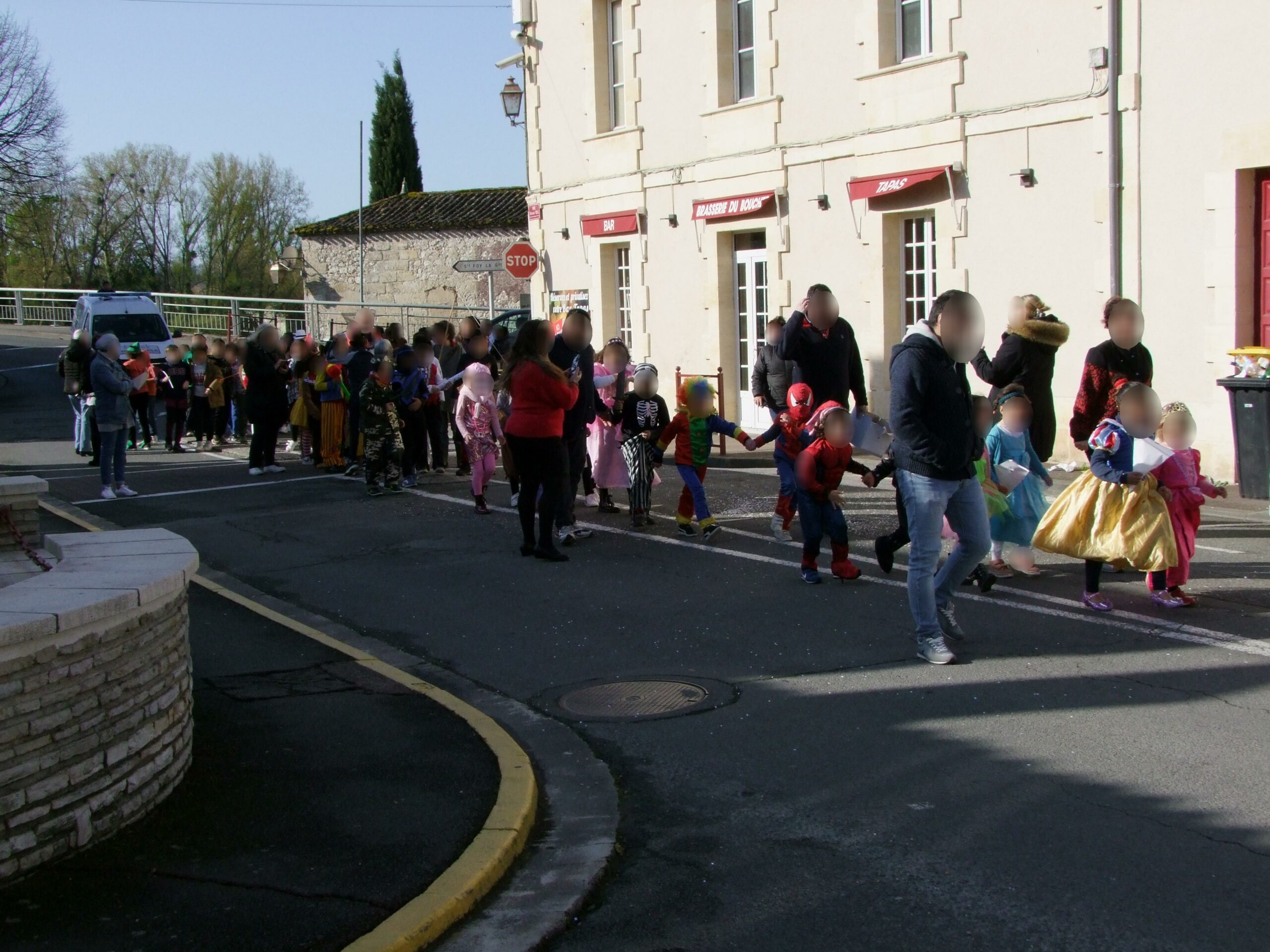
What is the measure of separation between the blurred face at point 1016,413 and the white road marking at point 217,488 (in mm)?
9394

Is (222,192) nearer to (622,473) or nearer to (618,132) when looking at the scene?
(618,132)

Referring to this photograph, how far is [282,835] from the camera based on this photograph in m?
4.61

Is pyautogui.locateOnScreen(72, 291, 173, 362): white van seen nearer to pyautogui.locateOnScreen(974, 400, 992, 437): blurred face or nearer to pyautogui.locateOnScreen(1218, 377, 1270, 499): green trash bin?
pyautogui.locateOnScreen(1218, 377, 1270, 499): green trash bin

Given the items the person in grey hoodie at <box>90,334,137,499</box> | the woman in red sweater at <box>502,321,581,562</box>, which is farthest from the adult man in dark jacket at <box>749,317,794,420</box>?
the person in grey hoodie at <box>90,334,137,499</box>

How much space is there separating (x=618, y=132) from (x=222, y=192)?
4568 cm

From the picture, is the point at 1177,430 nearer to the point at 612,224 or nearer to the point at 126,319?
the point at 612,224

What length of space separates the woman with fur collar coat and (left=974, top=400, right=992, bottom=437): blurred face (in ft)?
2.06

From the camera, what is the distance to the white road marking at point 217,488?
14844 mm

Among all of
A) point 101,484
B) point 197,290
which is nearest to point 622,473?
point 101,484

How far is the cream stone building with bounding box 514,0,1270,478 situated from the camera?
42.7 feet

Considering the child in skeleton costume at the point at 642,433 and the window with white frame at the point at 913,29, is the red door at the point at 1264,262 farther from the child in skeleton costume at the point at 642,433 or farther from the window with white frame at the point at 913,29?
the child in skeleton costume at the point at 642,433

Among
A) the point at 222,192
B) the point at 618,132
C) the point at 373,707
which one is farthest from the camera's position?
the point at 222,192

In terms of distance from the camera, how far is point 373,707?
633cm

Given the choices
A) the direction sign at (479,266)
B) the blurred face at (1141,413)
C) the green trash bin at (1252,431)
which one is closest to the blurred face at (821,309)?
the blurred face at (1141,413)
